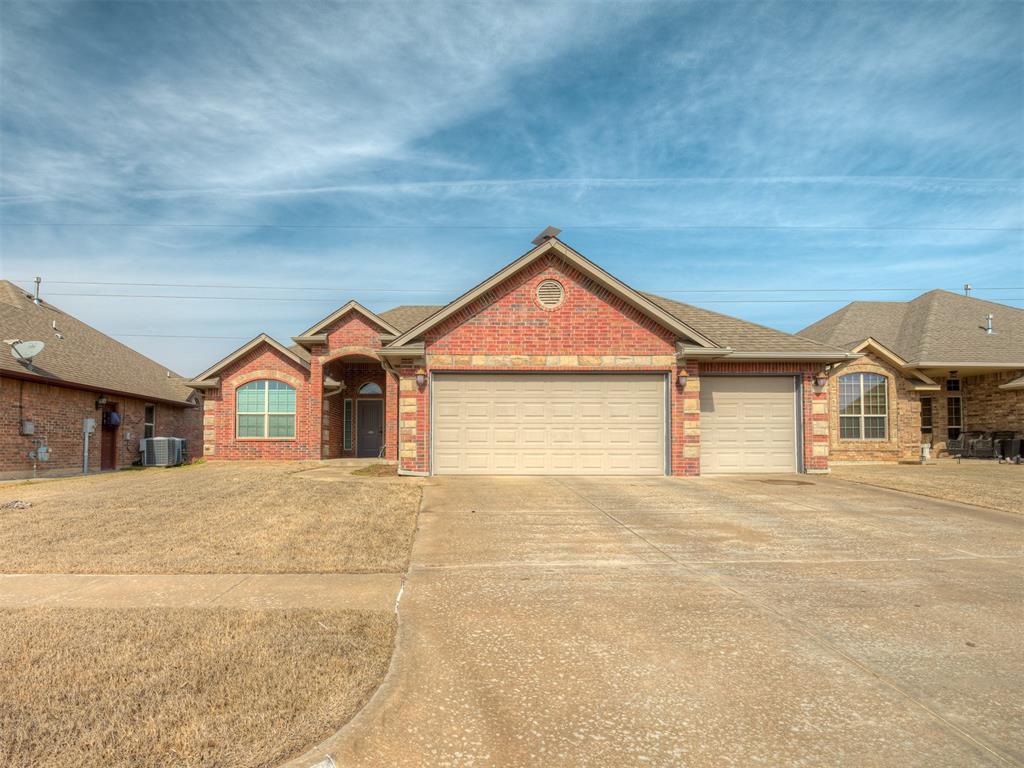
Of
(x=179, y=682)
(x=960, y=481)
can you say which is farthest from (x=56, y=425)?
(x=960, y=481)

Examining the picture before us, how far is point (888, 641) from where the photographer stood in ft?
14.4

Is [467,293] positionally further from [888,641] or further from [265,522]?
[888,641]

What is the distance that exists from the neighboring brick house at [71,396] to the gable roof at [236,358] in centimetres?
118

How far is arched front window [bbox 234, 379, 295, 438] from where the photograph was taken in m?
22.3

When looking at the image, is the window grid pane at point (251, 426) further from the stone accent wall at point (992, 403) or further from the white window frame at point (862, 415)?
the stone accent wall at point (992, 403)

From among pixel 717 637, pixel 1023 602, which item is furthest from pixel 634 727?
pixel 1023 602

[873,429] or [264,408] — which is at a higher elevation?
[264,408]

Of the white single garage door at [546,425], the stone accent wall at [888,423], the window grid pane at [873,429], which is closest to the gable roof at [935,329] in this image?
the stone accent wall at [888,423]

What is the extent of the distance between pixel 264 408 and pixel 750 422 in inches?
648

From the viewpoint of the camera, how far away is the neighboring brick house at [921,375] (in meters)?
20.3

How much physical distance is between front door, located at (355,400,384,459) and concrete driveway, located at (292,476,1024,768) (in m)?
17.0

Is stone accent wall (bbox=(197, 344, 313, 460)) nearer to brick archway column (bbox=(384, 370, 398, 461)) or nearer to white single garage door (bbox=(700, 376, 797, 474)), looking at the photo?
brick archway column (bbox=(384, 370, 398, 461))

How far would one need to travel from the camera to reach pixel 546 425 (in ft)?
47.6

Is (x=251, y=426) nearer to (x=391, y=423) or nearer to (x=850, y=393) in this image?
(x=391, y=423)
